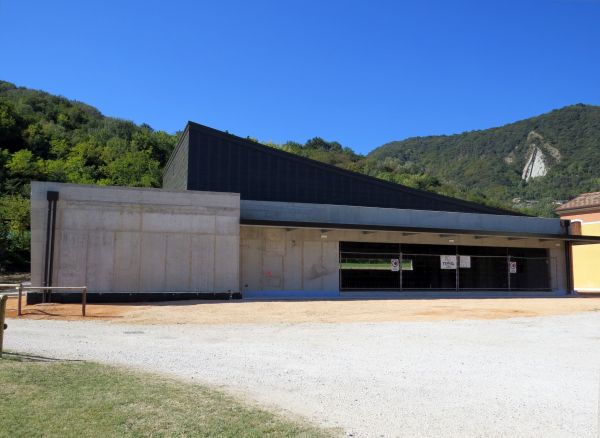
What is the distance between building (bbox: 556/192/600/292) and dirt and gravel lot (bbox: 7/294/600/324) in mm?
21617

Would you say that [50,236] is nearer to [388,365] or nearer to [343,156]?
[388,365]

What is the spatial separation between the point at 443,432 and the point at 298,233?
73.8ft

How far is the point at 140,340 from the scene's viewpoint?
511 inches

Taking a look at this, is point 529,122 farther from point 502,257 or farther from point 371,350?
point 371,350

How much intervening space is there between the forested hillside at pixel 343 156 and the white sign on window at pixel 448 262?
111 feet

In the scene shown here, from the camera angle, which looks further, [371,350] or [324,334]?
[324,334]

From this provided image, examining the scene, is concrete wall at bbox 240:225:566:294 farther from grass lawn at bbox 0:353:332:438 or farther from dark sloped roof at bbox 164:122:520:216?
grass lawn at bbox 0:353:332:438

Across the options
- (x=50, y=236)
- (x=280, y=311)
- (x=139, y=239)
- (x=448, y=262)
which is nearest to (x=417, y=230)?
(x=448, y=262)

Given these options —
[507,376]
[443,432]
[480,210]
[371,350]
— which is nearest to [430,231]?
[480,210]

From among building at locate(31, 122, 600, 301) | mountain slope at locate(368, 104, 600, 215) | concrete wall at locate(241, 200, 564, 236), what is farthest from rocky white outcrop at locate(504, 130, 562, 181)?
concrete wall at locate(241, 200, 564, 236)

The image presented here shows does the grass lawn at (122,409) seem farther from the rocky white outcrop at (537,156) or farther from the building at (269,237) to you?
the rocky white outcrop at (537,156)

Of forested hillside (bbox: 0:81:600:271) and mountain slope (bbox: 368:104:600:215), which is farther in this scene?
mountain slope (bbox: 368:104:600:215)

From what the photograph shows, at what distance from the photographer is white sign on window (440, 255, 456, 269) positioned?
32.2 meters

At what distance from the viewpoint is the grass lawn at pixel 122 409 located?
574cm
